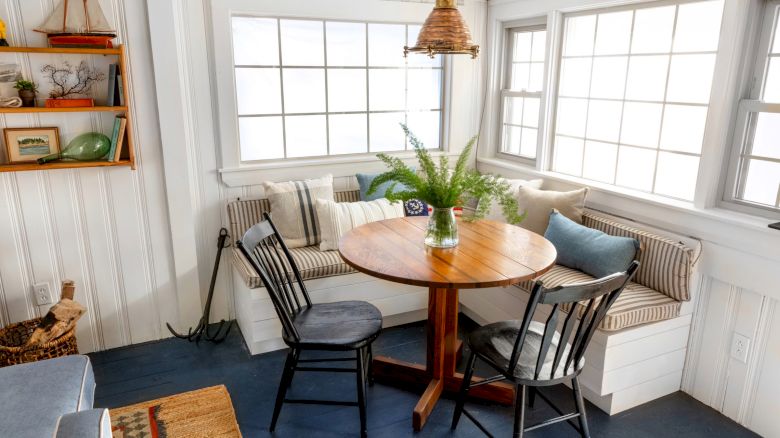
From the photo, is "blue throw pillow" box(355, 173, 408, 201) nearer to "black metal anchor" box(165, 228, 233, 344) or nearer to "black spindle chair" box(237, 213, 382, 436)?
"black metal anchor" box(165, 228, 233, 344)

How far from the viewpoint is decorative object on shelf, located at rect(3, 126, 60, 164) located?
270 centimetres

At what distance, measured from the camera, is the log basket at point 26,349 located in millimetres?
2602

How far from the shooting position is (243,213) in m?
3.33

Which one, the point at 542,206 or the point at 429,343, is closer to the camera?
the point at 429,343

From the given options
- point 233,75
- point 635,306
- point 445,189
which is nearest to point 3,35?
point 233,75

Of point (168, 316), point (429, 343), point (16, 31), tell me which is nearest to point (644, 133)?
point (429, 343)

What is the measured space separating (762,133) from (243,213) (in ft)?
9.14

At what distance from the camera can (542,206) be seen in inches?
126

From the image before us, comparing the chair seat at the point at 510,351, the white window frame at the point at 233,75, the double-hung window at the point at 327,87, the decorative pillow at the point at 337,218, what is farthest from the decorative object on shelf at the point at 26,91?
the chair seat at the point at 510,351

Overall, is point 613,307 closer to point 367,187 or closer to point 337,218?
point 337,218

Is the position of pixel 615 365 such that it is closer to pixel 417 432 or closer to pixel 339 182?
pixel 417 432

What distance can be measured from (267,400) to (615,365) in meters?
1.68

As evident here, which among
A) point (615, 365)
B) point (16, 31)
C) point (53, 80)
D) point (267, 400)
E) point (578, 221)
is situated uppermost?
point (16, 31)

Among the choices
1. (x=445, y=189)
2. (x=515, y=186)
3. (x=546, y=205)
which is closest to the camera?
(x=445, y=189)
